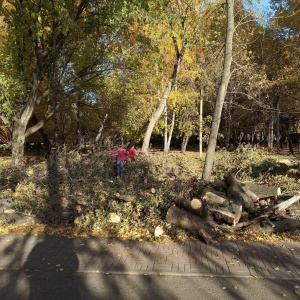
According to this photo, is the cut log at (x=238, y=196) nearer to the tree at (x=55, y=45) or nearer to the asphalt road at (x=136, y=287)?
the asphalt road at (x=136, y=287)

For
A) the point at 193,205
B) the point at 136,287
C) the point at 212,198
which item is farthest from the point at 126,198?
the point at 136,287

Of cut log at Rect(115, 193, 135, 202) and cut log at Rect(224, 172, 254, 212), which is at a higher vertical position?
cut log at Rect(224, 172, 254, 212)

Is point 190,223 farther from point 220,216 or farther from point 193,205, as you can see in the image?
point 220,216

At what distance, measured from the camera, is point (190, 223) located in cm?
621

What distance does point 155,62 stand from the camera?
45.3ft

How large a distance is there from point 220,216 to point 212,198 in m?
0.64

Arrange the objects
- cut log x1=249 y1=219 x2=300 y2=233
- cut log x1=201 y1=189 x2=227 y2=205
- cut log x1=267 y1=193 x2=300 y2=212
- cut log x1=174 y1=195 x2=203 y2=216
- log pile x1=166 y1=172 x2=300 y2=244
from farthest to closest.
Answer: cut log x1=201 y1=189 x2=227 y2=205
cut log x1=267 y1=193 x2=300 y2=212
cut log x1=174 y1=195 x2=203 y2=216
cut log x1=249 y1=219 x2=300 y2=233
log pile x1=166 y1=172 x2=300 y2=244

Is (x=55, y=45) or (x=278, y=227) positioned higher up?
(x=55, y=45)

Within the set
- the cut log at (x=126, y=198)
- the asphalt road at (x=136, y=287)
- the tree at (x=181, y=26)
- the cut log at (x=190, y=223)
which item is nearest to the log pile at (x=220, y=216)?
the cut log at (x=190, y=223)

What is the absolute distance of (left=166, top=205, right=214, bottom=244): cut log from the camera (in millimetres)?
5902

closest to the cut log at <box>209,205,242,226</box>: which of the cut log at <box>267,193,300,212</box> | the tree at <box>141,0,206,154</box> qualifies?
the cut log at <box>267,193,300,212</box>

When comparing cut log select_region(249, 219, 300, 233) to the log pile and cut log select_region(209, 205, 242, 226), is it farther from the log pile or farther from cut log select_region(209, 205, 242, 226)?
cut log select_region(209, 205, 242, 226)

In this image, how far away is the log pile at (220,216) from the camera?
245 inches

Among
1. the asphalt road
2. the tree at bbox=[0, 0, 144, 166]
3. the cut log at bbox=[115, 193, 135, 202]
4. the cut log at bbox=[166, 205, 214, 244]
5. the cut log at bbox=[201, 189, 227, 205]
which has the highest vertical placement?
the tree at bbox=[0, 0, 144, 166]
